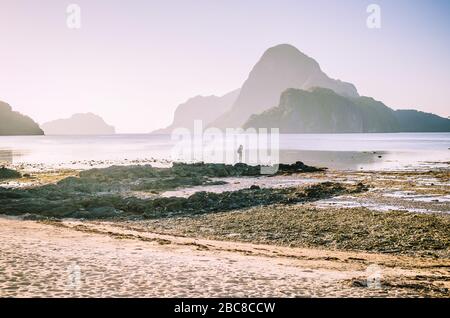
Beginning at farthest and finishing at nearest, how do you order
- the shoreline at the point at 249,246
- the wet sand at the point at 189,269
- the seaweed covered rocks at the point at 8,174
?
the seaweed covered rocks at the point at 8,174 < the shoreline at the point at 249,246 < the wet sand at the point at 189,269

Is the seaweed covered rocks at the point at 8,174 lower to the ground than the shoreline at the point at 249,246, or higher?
higher

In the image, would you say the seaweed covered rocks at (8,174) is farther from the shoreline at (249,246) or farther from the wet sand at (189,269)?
the wet sand at (189,269)

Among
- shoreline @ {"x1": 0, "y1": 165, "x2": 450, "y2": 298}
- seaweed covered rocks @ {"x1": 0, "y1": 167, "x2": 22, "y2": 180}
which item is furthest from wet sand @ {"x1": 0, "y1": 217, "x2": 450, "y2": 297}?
seaweed covered rocks @ {"x1": 0, "y1": 167, "x2": 22, "y2": 180}

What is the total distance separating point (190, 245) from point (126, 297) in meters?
Answer: 8.88

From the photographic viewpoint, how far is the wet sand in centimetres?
1174

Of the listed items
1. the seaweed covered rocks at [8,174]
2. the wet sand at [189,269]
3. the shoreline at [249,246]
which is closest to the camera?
the wet sand at [189,269]

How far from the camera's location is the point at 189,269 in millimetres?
14375

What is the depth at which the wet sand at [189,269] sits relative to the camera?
11742mm

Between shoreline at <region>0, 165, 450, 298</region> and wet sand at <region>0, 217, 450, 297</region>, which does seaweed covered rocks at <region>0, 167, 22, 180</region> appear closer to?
shoreline at <region>0, 165, 450, 298</region>

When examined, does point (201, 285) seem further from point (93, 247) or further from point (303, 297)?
point (93, 247)

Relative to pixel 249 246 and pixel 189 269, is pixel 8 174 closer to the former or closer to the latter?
pixel 249 246

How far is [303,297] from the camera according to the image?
1132 cm

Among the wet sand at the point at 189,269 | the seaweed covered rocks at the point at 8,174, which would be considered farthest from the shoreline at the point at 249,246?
the seaweed covered rocks at the point at 8,174
